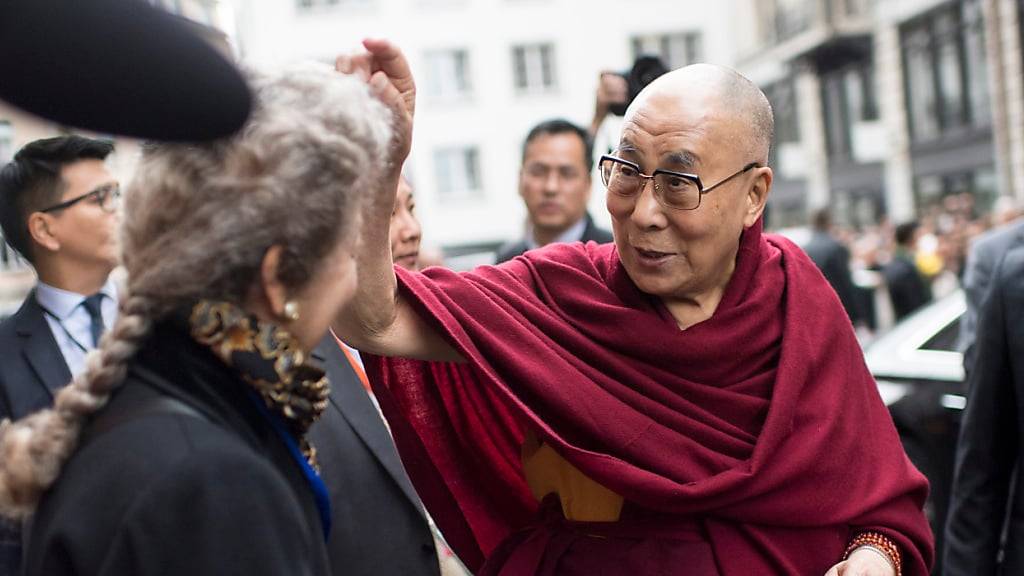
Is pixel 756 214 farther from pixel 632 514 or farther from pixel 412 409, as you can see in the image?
pixel 412 409

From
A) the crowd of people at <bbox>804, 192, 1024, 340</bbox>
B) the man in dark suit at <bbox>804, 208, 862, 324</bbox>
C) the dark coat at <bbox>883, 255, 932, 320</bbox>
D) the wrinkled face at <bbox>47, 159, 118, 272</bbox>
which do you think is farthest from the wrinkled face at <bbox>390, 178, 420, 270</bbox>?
the dark coat at <bbox>883, 255, 932, 320</bbox>

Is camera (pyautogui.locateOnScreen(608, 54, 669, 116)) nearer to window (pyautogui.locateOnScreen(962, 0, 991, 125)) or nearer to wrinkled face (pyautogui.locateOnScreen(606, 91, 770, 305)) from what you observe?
wrinkled face (pyautogui.locateOnScreen(606, 91, 770, 305))

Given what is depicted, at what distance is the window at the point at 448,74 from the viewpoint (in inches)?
1204

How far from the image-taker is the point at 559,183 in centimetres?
483

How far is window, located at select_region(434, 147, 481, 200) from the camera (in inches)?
1204

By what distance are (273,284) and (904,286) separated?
30.0 feet

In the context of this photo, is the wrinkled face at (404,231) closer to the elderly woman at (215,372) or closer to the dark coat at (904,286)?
the elderly woman at (215,372)

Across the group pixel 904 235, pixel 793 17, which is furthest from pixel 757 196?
pixel 793 17

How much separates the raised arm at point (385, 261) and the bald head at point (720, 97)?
544mm

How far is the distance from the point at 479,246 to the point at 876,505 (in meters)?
28.8

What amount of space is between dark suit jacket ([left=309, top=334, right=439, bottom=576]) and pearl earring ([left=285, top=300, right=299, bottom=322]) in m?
1.02

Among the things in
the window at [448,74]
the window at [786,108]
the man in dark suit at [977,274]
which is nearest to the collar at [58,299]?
the man in dark suit at [977,274]

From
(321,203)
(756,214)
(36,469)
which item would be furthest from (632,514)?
(36,469)

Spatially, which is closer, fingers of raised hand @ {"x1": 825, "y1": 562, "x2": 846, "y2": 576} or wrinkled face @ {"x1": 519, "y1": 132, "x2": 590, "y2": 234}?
fingers of raised hand @ {"x1": 825, "y1": 562, "x2": 846, "y2": 576}
